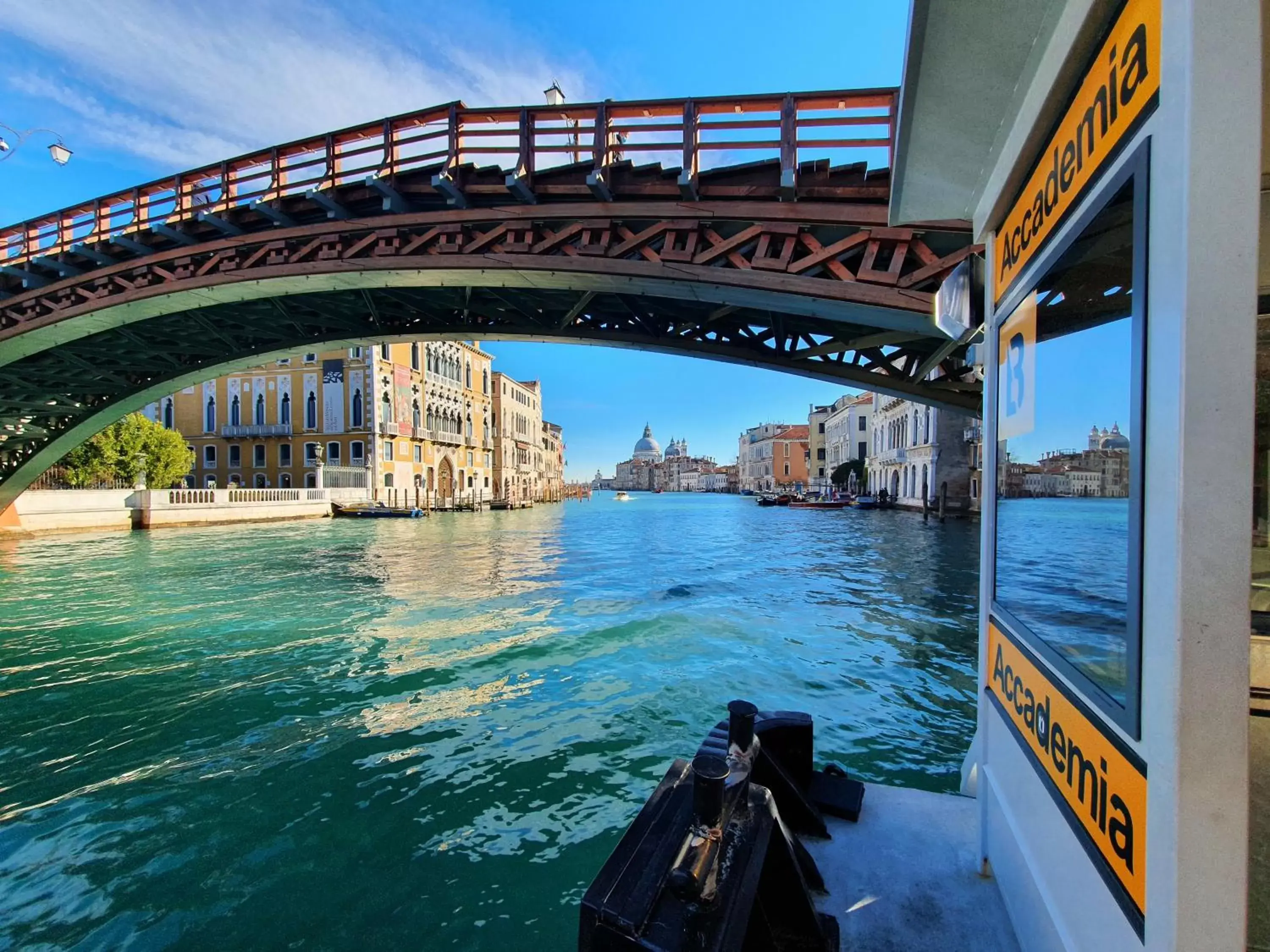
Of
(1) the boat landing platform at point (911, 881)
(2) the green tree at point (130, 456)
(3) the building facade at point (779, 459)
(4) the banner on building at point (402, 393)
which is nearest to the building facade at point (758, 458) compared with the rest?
(3) the building facade at point (779, 459)

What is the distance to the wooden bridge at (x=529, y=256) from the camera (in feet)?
22.2

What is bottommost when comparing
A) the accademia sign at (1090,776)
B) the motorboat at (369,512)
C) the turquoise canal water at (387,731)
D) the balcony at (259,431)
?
the motorboat at (369,512)

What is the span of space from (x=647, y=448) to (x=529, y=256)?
166 meters

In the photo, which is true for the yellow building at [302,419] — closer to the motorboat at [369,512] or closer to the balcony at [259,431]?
the balcony at [259,431]

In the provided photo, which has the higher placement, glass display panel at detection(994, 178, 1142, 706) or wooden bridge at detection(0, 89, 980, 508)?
wooden bridge at detection(0, 89, 980, 508)

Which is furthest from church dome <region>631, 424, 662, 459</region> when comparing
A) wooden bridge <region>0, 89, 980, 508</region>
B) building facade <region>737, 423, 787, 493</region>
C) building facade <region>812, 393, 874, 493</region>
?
wooden bridge <region>0, 89, 980, 508</region>

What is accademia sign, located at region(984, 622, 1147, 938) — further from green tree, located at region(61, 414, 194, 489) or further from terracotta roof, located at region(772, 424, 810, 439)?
terracotta roof, located at region(772, 424, 810, 439)

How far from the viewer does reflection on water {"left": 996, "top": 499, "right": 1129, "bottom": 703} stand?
1.26 m

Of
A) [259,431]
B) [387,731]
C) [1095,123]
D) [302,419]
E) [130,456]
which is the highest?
[302,419]

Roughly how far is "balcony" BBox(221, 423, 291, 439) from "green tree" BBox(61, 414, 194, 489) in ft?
23.5

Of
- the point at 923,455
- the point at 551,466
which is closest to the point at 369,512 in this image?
the point at 923,455

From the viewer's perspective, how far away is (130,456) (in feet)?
97.0

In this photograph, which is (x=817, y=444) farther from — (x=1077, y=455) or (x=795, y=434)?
(x=1077, y=455)

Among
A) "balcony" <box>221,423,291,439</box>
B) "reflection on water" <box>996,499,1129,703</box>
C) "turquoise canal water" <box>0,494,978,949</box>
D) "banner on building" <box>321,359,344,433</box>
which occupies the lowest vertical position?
"turquoise canal water" <box>0,494,978,949</box>
